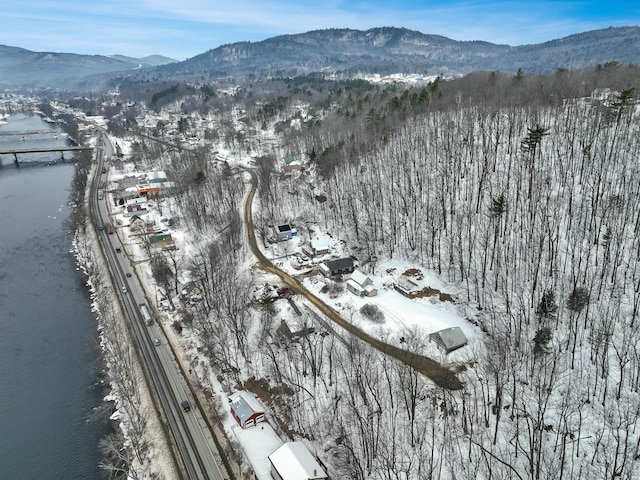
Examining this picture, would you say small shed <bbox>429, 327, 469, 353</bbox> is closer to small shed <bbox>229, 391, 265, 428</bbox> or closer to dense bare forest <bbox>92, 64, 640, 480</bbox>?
dense bare forest <bbox>92, 64, 640, 480</bbox>

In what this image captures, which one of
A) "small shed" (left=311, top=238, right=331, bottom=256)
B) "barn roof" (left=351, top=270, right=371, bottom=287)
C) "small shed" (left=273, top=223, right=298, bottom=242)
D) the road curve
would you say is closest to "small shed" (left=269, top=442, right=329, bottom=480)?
the road curve

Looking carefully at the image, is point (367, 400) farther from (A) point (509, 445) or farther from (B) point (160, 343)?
(B) point (160, 343)

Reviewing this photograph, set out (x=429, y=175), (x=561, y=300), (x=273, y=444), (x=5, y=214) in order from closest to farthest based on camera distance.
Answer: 1. (x=273, y=444)
2. (x=561, y=300)
3. (x=429, y=175)
4. (x=5, y=214)

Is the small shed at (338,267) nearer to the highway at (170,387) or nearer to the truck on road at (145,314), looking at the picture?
Answer: the highway at (170,387)

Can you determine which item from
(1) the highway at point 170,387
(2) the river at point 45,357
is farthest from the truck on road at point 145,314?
(2) the river at point 45,357

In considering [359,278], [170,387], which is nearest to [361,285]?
[359,278]

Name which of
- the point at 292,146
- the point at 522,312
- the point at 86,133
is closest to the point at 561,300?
the point at 522,312
